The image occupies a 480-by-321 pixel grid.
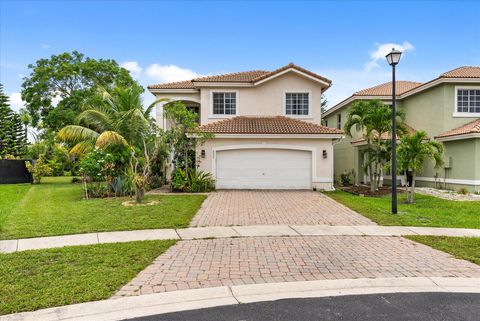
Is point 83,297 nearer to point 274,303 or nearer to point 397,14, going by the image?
point 274,303

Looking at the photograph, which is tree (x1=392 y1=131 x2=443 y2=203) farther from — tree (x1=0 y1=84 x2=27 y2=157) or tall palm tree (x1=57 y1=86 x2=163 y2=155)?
tree (x1=0 y1=84 x2=27 y2=157)

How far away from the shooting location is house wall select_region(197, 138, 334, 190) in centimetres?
1838

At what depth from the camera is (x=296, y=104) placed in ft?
69.9

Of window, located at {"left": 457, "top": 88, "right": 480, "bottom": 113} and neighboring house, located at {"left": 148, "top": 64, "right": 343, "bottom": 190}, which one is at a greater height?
window, located at {"left": 457, "top": 88, "right": 480, "bottom": 113}

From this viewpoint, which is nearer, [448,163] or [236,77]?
[448,163]

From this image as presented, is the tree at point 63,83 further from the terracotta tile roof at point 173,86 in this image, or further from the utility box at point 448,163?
the utility box at point 448,163

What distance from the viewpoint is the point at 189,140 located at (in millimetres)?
18031

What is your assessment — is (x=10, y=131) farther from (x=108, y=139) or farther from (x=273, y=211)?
(x=273, y=211)

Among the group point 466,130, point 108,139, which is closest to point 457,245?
point 466,130

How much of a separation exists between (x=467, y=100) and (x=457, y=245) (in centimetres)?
1470

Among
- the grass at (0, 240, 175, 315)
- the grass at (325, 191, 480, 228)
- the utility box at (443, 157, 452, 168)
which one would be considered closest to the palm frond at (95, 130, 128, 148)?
the grass at (0, 240, 175, 315)

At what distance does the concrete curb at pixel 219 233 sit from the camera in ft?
25.0

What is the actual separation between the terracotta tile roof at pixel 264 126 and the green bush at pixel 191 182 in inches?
95.5

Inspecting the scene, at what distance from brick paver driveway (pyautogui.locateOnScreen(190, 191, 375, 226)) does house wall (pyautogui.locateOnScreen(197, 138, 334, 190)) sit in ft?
7.97
